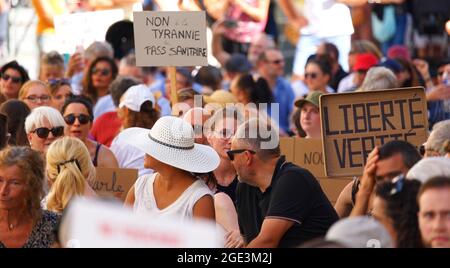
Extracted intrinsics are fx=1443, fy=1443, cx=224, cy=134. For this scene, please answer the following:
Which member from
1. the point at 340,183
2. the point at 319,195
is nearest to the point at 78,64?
the point at 340,183

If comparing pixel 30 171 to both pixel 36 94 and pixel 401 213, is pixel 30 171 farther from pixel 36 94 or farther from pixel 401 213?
pixel 36 94

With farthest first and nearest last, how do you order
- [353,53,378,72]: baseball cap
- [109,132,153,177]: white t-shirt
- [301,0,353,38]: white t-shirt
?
[301,0,353,38]: white t-shirt → [353,53,378,72]: baseball cap → [109,132,153,177]: white t-shirt

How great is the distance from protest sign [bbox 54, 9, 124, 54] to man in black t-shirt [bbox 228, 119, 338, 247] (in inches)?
310

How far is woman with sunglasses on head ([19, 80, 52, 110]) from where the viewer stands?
41.2 ft

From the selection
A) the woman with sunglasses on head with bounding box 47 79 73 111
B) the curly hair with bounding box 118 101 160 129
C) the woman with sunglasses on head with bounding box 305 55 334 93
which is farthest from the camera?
the woman with sunglasses on head with bounding box 305 55 334 93

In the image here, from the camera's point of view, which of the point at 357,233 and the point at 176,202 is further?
the point at 176,202

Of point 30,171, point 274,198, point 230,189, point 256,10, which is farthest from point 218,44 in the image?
point 30,171

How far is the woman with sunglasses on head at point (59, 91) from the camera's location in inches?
514

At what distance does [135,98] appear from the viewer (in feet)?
38.2

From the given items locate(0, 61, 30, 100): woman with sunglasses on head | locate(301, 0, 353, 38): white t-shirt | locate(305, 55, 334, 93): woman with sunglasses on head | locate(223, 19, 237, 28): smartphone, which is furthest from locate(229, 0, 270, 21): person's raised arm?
locate(0, 61, 30, 100): woman with sunglasses on head

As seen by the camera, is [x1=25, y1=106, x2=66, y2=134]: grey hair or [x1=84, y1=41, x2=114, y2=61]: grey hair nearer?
[x1=25, y1=106, x2=66, y2=134]: grey hair

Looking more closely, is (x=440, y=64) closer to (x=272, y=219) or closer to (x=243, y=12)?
(x=243, y=12)

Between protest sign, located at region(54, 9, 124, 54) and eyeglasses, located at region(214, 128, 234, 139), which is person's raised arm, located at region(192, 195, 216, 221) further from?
protest sign, located at region(54, 9, 124, 54)

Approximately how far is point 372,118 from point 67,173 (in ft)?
6.28
